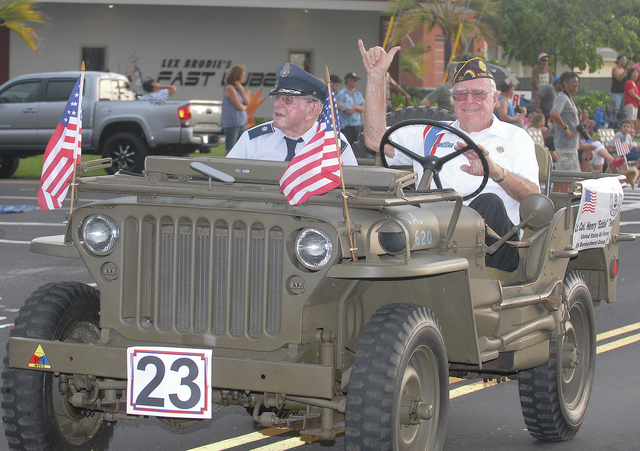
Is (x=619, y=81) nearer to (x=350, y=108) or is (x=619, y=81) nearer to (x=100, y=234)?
(x=350, y=108)

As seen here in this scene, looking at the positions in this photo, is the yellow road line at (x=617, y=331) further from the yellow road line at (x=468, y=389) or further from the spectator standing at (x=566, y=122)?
the spectator standing at (x=566, y=122)

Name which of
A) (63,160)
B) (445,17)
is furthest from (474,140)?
(445,17)

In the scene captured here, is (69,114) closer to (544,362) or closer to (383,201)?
(383,201)

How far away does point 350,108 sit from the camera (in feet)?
56.0

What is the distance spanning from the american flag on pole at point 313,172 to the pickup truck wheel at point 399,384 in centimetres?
57

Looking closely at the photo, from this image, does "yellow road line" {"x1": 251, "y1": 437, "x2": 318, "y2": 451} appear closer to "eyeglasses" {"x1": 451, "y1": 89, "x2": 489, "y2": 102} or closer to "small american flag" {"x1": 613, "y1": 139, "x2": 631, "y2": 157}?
"eyeglasses" {"x1": 451, "y1": 89, "x2": 489, "y2": 102}

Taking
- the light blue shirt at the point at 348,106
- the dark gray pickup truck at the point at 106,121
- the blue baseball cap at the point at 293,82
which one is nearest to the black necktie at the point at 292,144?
the blue baseball cap at the point at 293,82

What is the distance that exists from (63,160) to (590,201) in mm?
2909

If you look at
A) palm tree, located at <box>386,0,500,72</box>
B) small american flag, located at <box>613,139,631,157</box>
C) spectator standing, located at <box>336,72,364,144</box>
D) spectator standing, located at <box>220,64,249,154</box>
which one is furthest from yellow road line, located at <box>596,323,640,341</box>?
palm tree, located at <box>386,0,500,72</box>

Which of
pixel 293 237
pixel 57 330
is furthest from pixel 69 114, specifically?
pixel 293 237

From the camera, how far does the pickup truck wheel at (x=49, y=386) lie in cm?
381

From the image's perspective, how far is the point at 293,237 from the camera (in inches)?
140

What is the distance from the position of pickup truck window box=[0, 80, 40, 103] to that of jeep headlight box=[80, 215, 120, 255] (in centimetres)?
1490

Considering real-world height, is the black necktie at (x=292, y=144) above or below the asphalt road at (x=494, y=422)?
above
